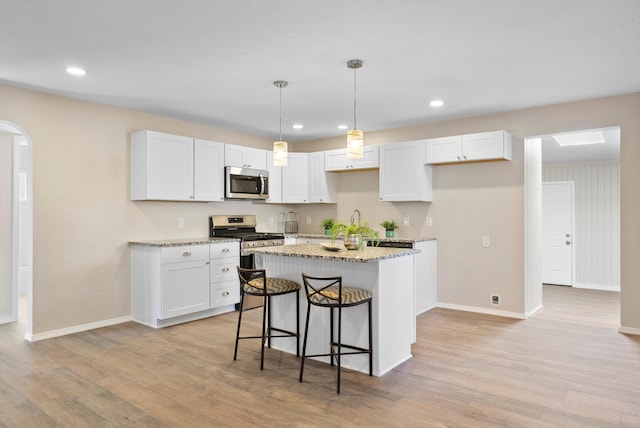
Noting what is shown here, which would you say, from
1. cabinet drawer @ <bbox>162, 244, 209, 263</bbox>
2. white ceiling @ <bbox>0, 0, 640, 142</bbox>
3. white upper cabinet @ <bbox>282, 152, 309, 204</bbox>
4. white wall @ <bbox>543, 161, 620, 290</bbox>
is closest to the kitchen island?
cabinet drawer @ <bbox>162, 244, 209, 263</bbox>

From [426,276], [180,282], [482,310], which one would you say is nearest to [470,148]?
[426,276]

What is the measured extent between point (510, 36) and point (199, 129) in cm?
400

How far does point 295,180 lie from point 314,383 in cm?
384

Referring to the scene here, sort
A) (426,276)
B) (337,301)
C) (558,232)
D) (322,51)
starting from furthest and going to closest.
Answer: (558,232), (426,276), (322,51), (337,301)

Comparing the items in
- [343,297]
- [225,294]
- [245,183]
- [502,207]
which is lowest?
[225,294]

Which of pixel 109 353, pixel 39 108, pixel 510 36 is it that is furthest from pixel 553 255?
pixel 39 108

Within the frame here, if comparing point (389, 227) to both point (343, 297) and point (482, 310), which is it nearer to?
point (482, 310)

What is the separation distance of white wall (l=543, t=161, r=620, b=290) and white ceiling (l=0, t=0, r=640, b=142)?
137 inches

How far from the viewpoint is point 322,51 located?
3113mm

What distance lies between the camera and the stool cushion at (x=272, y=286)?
329 cm

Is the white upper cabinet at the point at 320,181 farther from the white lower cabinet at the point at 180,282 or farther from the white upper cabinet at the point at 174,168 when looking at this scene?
the white lower cabinet at the point at 180,282

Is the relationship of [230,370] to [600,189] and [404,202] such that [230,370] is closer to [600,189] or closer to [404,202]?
[404,202]

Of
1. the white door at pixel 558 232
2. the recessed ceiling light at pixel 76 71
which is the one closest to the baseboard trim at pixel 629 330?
the white door at pixel 558 232

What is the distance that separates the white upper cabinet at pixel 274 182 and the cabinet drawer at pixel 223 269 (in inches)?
52.0
